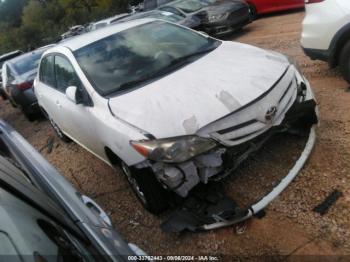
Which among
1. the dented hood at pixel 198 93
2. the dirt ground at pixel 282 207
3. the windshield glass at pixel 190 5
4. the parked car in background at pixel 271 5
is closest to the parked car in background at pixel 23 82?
the dirt ground at pixel 282 207

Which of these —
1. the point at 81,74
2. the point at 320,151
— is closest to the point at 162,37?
the point at 81,74

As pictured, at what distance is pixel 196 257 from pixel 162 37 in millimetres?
2549

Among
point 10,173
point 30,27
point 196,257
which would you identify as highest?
point 10,173

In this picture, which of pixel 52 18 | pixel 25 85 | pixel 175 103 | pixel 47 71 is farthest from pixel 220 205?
pixel 52 18

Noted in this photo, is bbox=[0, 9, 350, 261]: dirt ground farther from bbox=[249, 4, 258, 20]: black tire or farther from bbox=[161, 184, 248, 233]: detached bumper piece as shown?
bbox=[249, 4, 258, 20]: black tire

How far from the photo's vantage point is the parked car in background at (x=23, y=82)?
330 inches

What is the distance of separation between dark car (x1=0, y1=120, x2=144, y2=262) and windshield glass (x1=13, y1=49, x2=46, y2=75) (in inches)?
261

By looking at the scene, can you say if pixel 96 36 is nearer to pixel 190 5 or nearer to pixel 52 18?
pixel 190 5

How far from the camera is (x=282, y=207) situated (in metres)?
3.29

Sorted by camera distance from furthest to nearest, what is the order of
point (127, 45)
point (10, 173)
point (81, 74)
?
point (127, 45) < point (81, 74) < point (10, 173)

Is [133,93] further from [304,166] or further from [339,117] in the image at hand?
[339,117]

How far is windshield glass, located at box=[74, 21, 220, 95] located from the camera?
396cm

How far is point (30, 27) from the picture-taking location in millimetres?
44219

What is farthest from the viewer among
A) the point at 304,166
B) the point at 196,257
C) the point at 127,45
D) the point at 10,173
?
the point at 127,45
